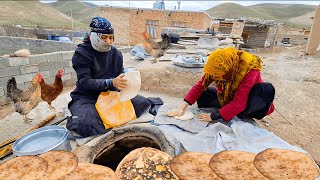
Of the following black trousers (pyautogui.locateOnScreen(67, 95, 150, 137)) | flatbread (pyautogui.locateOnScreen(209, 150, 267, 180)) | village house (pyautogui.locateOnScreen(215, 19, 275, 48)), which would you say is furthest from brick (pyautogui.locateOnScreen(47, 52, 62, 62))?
village house (pyautogui.locateOnScreen(215, 19, 275, 48))

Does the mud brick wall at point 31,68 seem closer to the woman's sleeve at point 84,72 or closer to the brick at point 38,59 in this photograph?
the brick at point 38,59

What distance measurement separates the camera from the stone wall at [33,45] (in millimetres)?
8578

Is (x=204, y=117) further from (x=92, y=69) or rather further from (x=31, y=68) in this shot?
(x=31, y=68)

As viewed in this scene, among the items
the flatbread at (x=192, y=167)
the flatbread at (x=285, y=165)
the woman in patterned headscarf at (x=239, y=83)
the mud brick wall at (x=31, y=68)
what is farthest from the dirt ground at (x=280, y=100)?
the flatbread at (x=192, y=167)

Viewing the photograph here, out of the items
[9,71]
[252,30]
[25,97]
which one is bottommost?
[25,97]

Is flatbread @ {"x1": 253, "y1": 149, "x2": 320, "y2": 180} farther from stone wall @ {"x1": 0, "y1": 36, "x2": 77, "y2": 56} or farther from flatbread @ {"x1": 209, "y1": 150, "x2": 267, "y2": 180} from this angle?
stone wall @ {"x1": 0, "y1": 36, "x2": 77, "y2": 56}

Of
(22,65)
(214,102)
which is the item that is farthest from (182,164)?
(22,65)

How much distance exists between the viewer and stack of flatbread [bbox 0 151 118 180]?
3.90ft

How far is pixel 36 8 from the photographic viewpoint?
4909 cm

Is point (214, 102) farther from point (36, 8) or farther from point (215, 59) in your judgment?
point (36, 8)

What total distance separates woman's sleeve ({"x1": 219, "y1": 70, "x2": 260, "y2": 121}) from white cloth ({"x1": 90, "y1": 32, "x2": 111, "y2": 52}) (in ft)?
5.02

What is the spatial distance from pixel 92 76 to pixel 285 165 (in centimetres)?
217

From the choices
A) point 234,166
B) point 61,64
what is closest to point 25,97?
point 61,64

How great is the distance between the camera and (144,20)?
1930 cm
